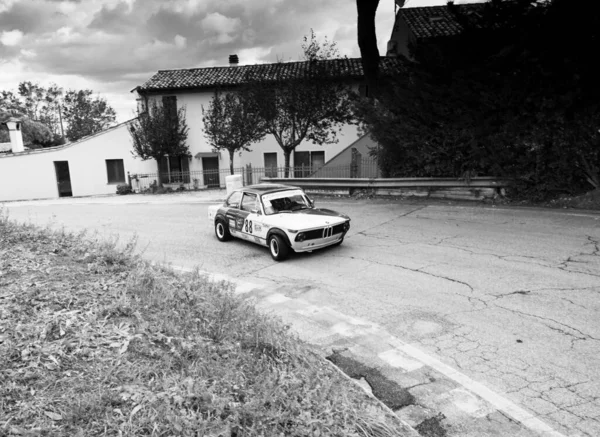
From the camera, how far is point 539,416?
11.7 feet

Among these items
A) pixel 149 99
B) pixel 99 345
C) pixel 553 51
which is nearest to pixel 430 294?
pixel 99 345

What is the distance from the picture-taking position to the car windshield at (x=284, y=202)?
30.3 ft

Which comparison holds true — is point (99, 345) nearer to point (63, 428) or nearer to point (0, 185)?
point (63, 428)

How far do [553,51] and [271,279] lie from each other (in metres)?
9.35

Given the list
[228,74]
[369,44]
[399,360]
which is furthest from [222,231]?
[228,74]

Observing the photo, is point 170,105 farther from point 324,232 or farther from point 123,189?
point 324,232

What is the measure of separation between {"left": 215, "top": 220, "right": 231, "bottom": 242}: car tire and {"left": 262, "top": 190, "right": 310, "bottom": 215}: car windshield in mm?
1606

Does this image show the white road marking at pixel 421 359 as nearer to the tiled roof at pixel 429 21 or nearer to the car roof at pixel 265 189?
the car roof at pixel 265 189

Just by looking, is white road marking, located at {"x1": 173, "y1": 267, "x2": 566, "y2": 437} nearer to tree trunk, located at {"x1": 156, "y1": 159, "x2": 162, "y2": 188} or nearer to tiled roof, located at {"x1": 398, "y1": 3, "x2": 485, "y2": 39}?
tiled roof, located at {"x1": 398, "y1": 3, "x2": 485, "y2": 39}

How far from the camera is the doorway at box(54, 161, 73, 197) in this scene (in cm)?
2853

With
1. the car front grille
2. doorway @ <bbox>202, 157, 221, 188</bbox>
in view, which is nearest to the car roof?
the car front grille

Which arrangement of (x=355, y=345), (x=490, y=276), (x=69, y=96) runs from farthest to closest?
(x=69, y=96) → (x=490, y=276) → (x=355, y=345)

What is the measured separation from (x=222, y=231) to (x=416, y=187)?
727cm

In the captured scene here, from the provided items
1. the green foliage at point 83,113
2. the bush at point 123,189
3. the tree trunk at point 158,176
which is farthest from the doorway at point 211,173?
the green foliage at point 83,113
